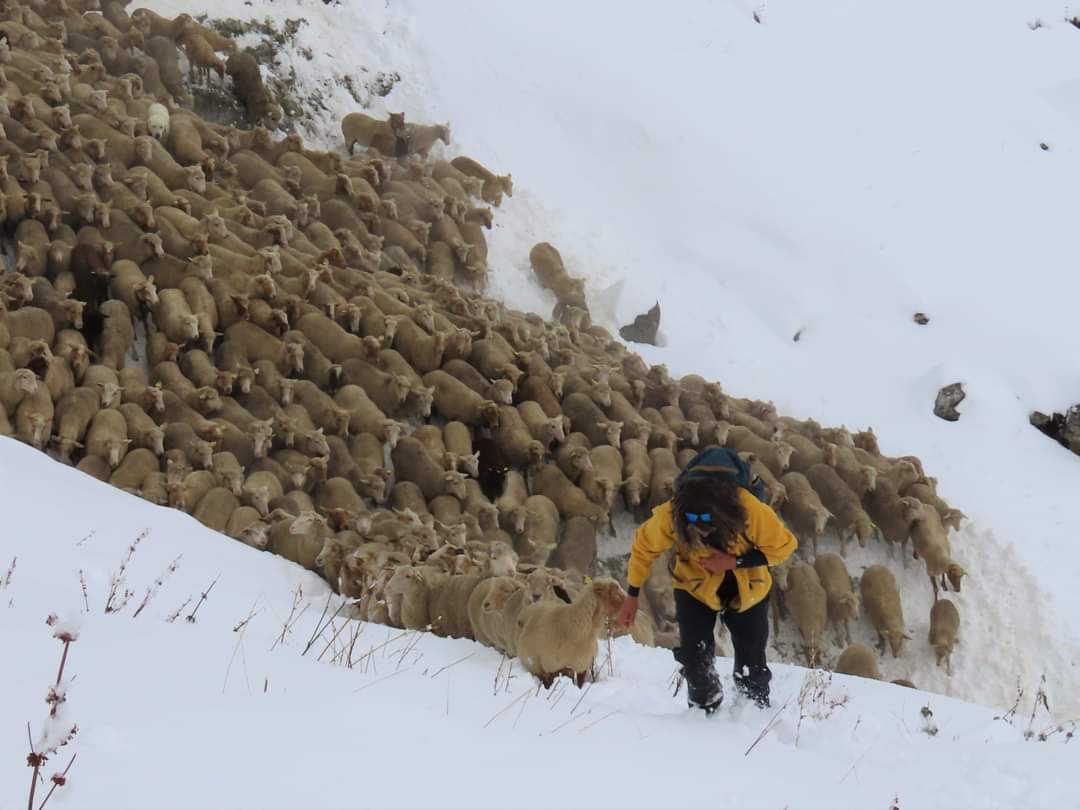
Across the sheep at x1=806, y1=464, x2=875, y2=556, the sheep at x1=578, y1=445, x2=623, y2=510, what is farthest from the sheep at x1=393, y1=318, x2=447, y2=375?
the sheep at x1=806, y1=464, x2=875, y2=556

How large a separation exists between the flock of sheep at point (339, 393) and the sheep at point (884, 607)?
2 centimetres

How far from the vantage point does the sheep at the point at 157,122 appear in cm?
1365

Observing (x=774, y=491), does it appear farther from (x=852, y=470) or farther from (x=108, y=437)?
(x=108, y=437)

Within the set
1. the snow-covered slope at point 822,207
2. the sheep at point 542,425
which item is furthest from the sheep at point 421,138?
the sheep at point 542,425

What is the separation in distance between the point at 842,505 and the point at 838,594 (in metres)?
1.23

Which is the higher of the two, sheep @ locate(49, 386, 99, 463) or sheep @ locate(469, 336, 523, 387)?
sheep @ locate(469, 336, 523, 387)

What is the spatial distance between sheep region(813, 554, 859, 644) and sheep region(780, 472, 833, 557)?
1.25 ft

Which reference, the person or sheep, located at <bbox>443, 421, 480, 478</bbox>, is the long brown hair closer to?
the person

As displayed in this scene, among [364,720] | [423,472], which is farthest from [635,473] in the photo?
[364,720]

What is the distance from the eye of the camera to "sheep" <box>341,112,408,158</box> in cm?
1628

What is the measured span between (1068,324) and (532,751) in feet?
47.0

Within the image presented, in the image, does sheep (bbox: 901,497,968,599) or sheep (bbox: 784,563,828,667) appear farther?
sheep (bbox: 901,497,968,599)

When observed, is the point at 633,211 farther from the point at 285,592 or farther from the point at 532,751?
the point at 532,751

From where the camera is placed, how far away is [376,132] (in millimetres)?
16281
